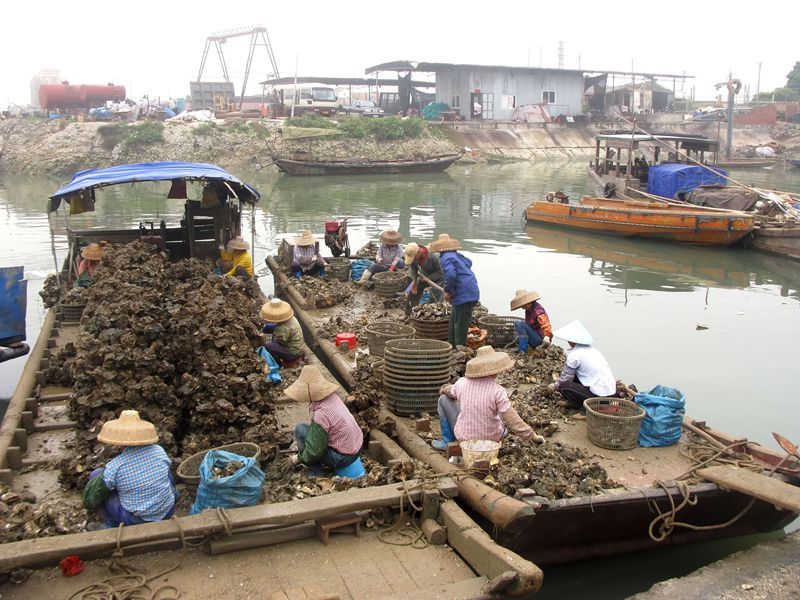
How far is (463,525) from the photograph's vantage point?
4684 mm

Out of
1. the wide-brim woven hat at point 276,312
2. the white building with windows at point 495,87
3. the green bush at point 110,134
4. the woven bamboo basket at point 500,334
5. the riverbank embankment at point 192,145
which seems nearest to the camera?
the wide-brim woven hat at point 276,312

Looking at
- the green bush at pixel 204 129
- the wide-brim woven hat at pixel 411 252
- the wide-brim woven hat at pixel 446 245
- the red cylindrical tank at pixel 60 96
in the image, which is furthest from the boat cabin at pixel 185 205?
the red cylindrical tank at pixel 60 96

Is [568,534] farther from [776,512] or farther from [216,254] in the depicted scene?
[216,254]

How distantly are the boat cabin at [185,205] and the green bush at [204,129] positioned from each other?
99.7ft

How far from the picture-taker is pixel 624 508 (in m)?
5.32

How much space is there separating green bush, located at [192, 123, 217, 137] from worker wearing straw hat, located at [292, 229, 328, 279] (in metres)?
31.7

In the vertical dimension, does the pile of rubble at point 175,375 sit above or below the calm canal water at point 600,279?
above

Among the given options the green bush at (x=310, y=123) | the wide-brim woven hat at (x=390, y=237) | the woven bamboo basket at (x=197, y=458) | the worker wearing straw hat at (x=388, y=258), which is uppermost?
the green bush at (x=310, y=123)

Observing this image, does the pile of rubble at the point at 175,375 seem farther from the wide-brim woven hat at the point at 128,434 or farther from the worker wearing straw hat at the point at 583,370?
the worker wearing straw hat at the point at 583,370

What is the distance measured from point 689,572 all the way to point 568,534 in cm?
132

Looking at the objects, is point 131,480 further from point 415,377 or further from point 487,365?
point 415,377

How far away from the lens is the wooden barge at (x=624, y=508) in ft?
16.6

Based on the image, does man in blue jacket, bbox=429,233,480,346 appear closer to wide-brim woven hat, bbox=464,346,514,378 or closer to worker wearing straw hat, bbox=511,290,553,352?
worker wearing straw hat, bbox=511,290,553,352

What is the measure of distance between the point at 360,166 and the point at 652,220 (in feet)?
68.0
